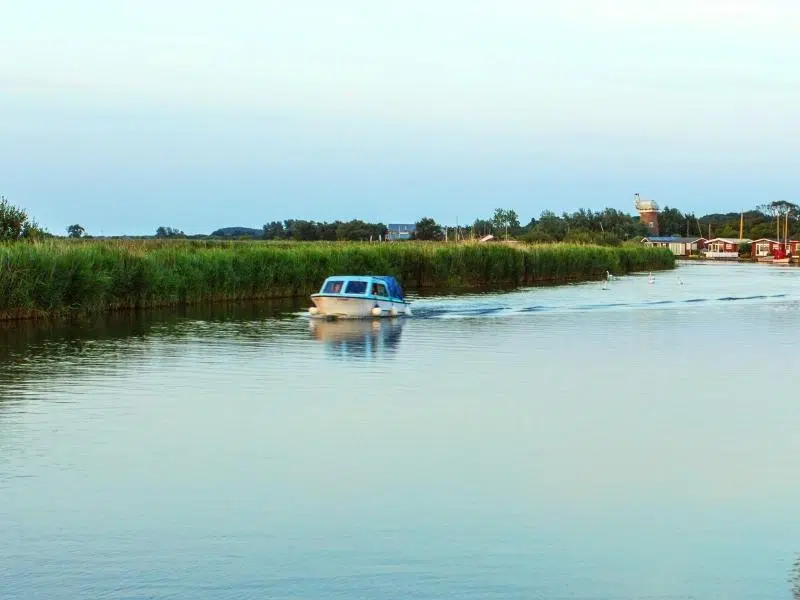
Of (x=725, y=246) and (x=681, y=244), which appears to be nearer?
(x=725, y=246)

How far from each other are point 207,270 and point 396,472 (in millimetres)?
34167

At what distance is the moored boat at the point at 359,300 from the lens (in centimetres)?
4038

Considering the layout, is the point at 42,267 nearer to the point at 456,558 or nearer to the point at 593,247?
the point at 456,558

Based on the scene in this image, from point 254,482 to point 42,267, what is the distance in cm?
2528

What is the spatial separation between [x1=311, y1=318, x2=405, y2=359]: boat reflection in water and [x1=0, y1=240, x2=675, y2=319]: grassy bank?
7.59 meters

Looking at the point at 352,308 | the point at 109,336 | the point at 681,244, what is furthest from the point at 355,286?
the point at 681,244

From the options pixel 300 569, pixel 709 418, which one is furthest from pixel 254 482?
pixel 709 418

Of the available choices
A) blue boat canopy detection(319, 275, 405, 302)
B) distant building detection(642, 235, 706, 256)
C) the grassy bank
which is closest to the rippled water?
the grassy bank

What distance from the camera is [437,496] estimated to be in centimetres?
1312

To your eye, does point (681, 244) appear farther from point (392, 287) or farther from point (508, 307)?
point (392, 287)

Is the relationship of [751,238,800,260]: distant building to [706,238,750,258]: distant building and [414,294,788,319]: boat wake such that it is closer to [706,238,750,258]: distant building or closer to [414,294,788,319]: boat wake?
[706,238,750,258]: distant building

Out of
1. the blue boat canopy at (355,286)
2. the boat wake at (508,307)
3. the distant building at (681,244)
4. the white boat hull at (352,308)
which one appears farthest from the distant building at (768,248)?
the white boat hull at (352,308)

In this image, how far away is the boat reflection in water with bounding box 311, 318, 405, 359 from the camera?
1177 inches

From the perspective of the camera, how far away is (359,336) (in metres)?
34.6
